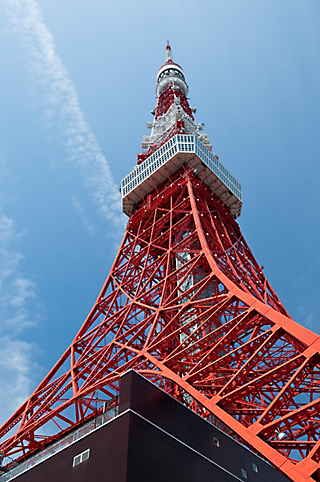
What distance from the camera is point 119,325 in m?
23.7

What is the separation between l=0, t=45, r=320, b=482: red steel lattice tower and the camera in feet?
49.3

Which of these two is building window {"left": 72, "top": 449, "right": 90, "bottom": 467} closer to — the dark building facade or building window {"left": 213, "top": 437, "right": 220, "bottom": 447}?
the dark building facade

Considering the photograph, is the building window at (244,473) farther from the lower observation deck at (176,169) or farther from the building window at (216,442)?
the lower observation deck at (176,169)

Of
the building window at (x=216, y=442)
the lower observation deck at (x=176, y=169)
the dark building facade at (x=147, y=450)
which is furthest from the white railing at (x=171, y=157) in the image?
the building window at (x=216, y=442)

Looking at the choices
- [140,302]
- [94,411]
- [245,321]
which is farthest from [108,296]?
[245,321]

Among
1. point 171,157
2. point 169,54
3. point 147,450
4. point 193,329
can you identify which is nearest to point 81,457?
point 147,450

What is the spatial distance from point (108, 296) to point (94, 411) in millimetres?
8575

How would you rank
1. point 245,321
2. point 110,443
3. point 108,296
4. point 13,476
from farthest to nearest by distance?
point 108,296 → point 245,321 → point 13,476 → point 110,443

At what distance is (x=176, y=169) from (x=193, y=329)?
1171 centimetres

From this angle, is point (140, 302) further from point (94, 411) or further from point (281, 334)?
point (281, 334)

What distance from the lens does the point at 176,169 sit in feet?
104

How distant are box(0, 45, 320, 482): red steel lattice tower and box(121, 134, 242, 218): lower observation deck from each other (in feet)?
0.26

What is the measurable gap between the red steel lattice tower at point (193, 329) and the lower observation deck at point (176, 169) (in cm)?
8

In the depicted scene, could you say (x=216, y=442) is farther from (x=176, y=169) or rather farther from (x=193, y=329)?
(x=176, y=169)
